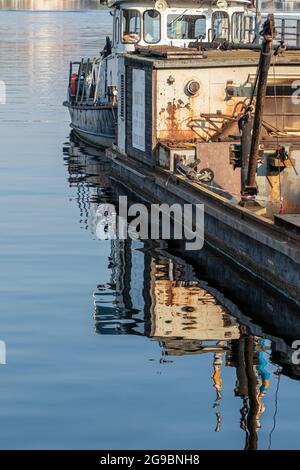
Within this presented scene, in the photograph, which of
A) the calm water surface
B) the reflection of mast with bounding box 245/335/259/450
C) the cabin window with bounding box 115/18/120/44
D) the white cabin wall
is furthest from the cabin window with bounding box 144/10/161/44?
the reflection of mast with bounding box 245/335/259/450

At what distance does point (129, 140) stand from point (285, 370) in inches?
658

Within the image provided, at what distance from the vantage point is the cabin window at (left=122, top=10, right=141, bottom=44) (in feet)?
122

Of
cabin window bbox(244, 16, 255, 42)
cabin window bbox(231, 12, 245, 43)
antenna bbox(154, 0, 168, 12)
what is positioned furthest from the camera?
cabin window bbox(244, 16, 255, 42)

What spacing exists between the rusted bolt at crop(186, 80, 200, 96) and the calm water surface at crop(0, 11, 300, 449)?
3859mm

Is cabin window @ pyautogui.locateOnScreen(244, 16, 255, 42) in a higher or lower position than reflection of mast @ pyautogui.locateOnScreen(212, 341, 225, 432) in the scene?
higher

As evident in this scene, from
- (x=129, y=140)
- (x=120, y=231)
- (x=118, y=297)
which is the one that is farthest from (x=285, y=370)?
(x=129, y=140)

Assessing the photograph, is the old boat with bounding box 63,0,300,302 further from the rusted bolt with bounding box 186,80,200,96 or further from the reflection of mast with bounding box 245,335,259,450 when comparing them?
the reflection of mast with bounding box 245,335,259,450

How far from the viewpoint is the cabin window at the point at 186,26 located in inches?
1458

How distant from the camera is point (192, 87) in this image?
2825cm

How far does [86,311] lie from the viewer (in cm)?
1894

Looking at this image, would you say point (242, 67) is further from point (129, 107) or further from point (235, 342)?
point (235, 342)

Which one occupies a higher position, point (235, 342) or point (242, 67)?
point (242, 67)

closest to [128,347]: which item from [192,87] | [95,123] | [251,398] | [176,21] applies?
[251,398]

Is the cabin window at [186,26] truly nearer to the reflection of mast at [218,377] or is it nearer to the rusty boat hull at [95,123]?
the rusty boat hull at [95,123]
